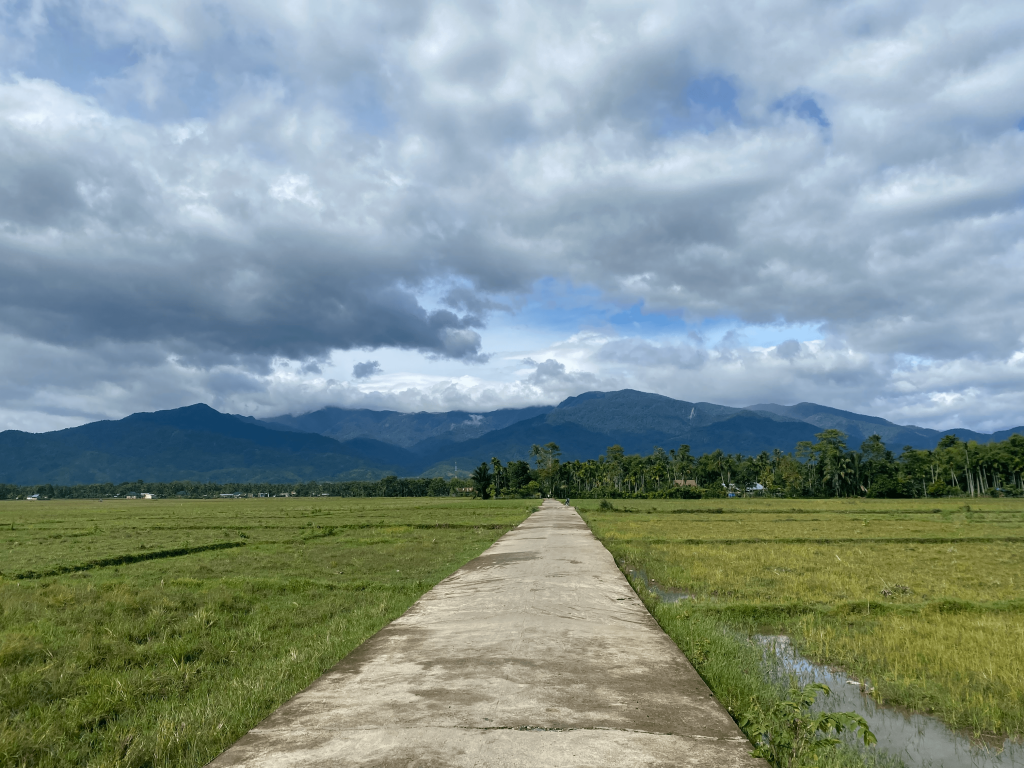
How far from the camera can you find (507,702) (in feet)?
16.8

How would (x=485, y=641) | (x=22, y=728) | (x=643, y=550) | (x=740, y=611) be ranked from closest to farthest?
(x=22, y=728) < (x=485, y=641) < (x=740, y=611) < (x=643, y=550)

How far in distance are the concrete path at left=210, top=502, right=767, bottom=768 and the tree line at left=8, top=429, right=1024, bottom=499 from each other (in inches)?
3601

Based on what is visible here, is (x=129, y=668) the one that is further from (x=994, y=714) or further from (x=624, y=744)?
(x=994, y=714)

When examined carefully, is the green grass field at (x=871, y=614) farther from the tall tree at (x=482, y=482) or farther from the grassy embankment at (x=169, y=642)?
the tall tree at (x=482, y=482)

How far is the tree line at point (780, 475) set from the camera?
311ft

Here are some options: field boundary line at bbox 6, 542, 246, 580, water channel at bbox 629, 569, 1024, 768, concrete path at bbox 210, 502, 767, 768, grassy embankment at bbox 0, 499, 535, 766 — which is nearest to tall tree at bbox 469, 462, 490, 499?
field boundary line at bbox 6, 542, 246, 580

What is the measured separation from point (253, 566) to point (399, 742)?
16414mm

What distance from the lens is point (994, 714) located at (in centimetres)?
631

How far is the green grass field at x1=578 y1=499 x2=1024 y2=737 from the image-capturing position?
22.7ft

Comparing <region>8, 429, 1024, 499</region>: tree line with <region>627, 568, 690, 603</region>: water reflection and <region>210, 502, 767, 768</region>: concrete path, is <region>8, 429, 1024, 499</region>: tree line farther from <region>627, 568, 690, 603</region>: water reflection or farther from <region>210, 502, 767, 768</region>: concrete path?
<region>210, 502, 767, 768</region>: concrete path

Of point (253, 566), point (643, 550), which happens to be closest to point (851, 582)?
point (643, 550)

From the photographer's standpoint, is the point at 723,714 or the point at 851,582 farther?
the point at 851,582

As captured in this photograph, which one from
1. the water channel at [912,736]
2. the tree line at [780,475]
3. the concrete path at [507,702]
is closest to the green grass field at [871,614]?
the water channel at [912,736]

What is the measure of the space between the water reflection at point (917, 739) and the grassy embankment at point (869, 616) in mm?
292
